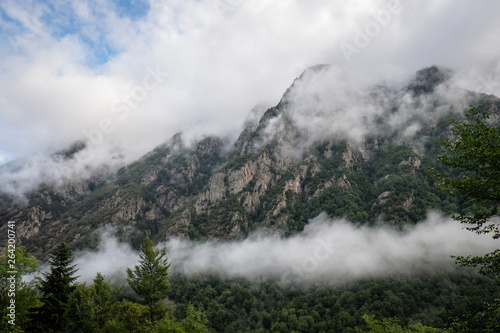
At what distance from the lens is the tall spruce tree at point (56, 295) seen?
31.1 meters

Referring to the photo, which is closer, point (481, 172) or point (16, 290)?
point (481, 172)

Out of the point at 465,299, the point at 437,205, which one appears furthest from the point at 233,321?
the point at 437,205

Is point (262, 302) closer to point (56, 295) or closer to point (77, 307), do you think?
point (56, 295)

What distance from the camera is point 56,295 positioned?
3422 cm

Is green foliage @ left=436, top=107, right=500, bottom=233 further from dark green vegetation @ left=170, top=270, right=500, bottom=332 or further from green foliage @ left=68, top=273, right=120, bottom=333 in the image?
dark green vegetation @ left=170, top=270, right=500, bottom=332

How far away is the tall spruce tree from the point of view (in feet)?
102

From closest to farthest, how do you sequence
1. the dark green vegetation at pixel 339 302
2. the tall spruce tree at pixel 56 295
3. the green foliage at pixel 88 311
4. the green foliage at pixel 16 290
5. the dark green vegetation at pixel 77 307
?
the green foliage at pixel 16 290
the dark green vegetation at pixel 77 307
the tall spruce tree at pixel 56 295
the green foliage at pixel 88 311
the dark green vegetation at pixel 339 302

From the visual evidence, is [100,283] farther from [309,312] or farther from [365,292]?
[365,292]

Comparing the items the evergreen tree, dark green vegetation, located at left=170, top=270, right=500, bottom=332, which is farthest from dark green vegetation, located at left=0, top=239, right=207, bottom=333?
dark green vegetation, located at left=170, top=270, right=500, bottom=332

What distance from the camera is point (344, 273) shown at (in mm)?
167750

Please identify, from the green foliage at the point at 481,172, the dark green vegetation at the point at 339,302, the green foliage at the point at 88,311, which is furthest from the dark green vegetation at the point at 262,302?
the green foliage at the point at 481,172

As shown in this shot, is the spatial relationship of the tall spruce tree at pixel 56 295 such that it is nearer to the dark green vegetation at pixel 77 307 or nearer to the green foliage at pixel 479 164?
the dark green vegetation at pixel 77 307

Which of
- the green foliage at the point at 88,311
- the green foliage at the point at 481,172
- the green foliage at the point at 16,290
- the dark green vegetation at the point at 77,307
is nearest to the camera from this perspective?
the green foliage at the point at 481,172

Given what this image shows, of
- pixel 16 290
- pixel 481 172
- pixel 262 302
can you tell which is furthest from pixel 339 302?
pixel 16 290
